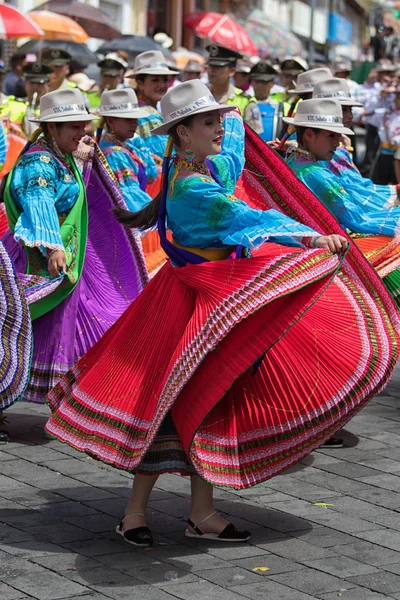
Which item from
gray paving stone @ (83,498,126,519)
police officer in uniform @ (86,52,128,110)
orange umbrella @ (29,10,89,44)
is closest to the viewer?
gray paving stone @ (83,498,126,519)

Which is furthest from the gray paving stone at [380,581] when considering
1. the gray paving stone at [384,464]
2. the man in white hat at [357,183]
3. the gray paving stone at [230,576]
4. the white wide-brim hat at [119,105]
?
the white wide-brim hat at [119,105]

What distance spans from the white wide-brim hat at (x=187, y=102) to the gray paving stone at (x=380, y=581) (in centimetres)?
182

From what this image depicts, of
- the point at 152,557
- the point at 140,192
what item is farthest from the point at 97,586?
the point at 140,192

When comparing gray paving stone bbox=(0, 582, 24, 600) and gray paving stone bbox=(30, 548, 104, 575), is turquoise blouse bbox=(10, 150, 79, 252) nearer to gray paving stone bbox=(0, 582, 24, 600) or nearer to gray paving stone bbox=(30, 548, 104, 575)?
gray paving stone bbox=(30, 548, 104, 575)

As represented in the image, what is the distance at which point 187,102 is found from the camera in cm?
489

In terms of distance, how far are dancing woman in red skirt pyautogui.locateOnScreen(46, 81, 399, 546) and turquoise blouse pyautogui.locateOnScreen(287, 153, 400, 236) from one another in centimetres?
163

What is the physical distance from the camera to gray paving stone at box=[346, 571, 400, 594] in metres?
4.43

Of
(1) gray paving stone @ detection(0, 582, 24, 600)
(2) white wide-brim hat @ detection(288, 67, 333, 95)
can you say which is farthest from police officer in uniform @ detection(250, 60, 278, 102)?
(1) gray paving stone @ detection(0, 582, 24, 600)

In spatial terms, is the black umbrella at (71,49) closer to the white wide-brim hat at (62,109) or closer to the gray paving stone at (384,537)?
the white wide-brim hat at (62,109)

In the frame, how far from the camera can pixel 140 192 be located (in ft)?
28.1

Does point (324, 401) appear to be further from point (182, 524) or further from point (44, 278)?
point (44, 278)

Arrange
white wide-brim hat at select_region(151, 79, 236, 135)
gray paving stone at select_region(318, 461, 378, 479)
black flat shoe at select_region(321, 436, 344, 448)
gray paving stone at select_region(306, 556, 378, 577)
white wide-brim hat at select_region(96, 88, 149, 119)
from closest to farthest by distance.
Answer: gray paving stone at select_region(306, 556, 378, 577), white wide-brim hat at select_region(151, 79, 236, 135), gray paving stone at select_region(318, 461, 378, 479), black flat shoe at select_region(321, 436, 344, 448), white wide-brim hat at select_region(96, 88, 149, 119)

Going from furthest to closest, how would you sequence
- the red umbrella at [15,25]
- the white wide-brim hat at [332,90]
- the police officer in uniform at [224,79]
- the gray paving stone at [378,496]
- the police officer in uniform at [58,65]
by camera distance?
the police officer in uniform at [58,65] → the red umbrella at [15,25] → the police officer in uniform at [224,79] → the white wide-brim hat at [332,90] → the gray paving stone at [378,496]

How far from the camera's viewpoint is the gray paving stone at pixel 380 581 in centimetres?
443
